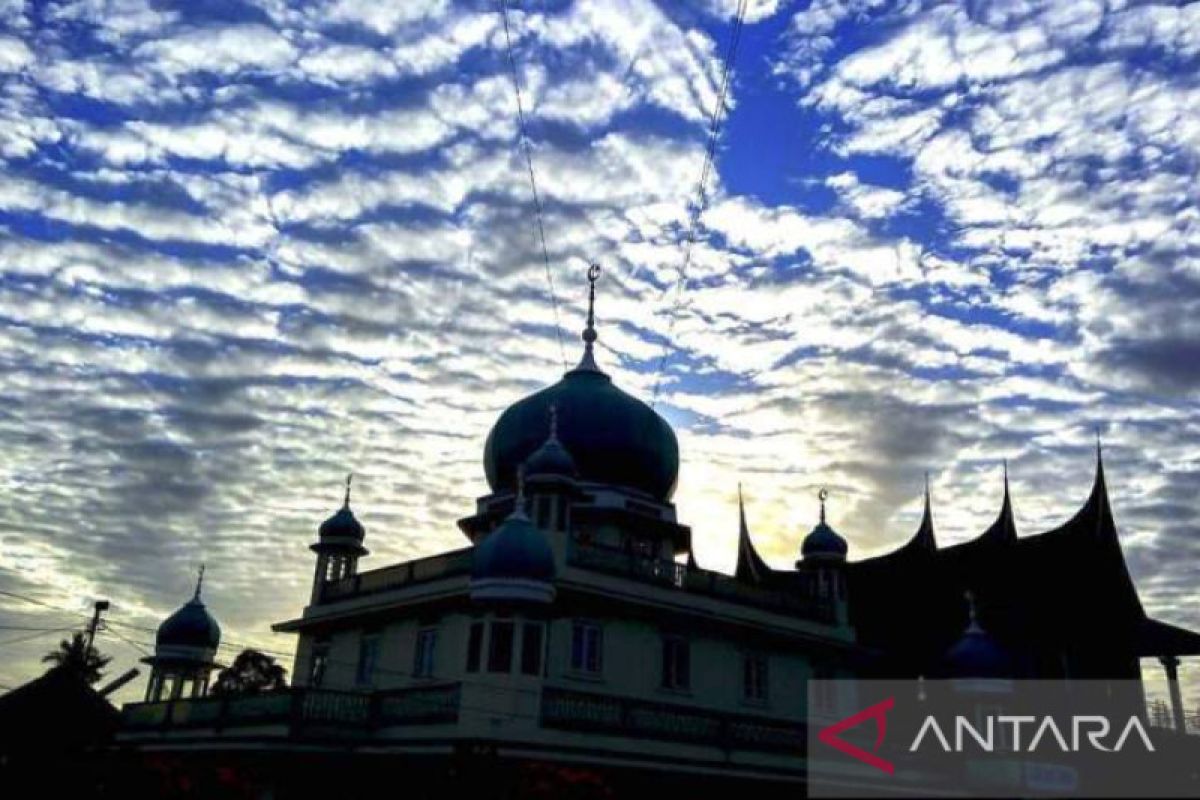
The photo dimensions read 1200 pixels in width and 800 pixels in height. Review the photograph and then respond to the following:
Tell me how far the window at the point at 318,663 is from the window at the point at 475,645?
7952 mm

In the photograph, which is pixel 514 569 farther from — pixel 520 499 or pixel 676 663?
pixel 676 663

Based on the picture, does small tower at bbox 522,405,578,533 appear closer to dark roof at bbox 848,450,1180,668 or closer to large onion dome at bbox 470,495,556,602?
large onion dome at bbox 470,495,556,602

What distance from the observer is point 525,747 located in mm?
21031

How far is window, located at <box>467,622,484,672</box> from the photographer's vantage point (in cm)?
2208

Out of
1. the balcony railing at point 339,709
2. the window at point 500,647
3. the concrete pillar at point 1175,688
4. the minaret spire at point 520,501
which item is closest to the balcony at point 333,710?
the balcony railing at point 339,709

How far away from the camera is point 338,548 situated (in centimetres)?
2959

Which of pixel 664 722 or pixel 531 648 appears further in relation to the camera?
pixel 664 722

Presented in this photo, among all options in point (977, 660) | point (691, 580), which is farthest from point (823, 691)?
point (691, 580)

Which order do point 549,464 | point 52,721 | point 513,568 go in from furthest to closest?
point 549,464
point 513,568
point 52,721

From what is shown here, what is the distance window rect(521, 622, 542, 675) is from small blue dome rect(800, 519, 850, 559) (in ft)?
35.2

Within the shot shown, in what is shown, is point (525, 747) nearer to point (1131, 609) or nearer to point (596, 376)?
point (596, 376)

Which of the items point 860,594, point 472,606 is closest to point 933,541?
point 860,594

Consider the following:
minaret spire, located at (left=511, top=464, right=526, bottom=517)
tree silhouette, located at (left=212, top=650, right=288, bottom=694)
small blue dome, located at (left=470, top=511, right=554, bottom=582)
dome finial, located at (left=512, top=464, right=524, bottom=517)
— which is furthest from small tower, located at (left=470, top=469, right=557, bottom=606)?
tree silhouette, located at (left=212, top=650, right=288, bottom=694)

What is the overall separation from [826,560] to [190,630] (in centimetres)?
1807
